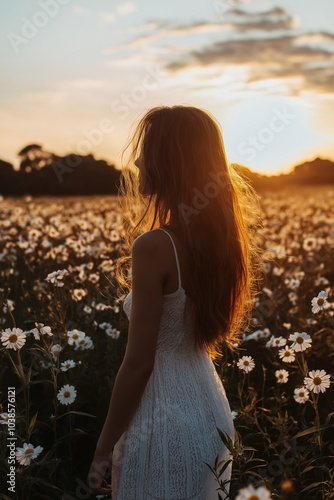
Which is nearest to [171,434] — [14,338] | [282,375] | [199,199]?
[199,199]

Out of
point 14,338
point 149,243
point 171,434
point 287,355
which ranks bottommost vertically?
point 287,355

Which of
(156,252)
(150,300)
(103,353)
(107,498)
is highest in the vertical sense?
(156,252)

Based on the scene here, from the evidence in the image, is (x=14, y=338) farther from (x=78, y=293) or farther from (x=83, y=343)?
(x=78, y=293)

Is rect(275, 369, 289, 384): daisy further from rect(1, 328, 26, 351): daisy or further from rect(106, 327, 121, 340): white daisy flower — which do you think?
rect(1, 328, 26, 351): daisy

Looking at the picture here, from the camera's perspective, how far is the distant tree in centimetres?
4406

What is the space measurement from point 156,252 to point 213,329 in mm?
417

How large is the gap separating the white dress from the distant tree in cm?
4187

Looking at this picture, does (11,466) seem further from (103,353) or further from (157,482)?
(103,353)

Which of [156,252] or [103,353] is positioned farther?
[103,353]

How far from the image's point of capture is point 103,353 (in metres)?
5.08

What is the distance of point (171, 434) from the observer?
7.37 ft

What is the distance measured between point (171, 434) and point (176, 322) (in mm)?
386

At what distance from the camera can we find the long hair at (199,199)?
224cm

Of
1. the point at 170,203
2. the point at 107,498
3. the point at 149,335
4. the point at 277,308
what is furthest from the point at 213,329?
the point at 277,308
